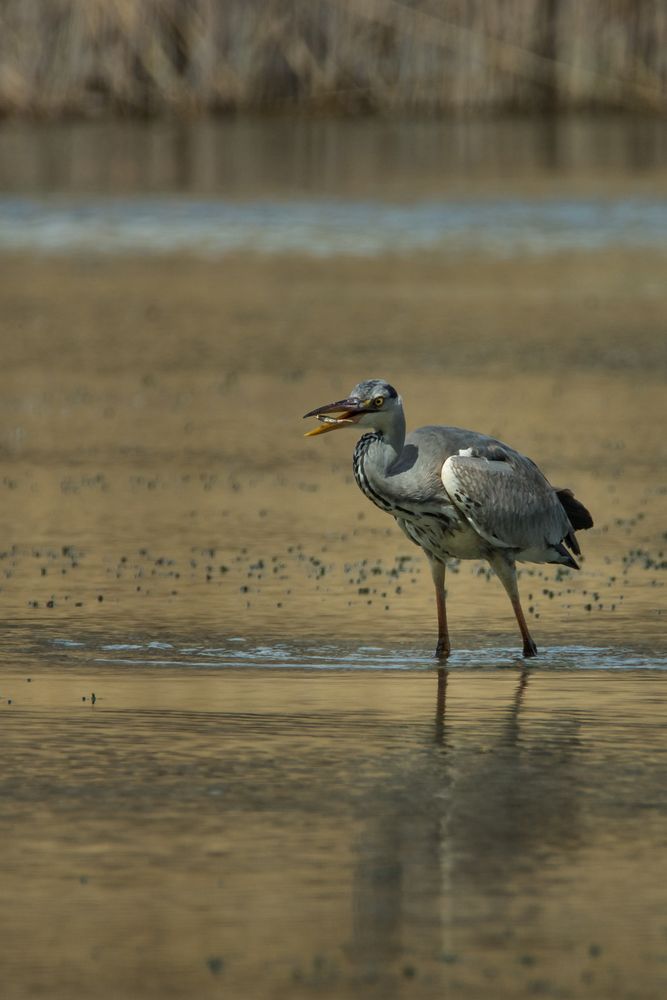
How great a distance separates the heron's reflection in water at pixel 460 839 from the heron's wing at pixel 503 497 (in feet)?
3.64

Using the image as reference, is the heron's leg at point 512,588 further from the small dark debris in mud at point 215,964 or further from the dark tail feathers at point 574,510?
the small dark debris in mud at point 215,964

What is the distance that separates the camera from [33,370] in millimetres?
16500

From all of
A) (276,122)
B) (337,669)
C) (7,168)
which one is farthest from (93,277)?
(276,122)

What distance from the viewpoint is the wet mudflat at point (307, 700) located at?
5.67 m

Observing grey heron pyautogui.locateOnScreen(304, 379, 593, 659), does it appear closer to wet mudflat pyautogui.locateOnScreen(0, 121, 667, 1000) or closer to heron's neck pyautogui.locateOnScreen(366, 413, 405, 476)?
heron's neck pyautogui.locateOnScreen(366, 413, 405, 476)

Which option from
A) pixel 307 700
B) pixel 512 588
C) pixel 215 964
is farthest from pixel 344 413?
pixel 215 964

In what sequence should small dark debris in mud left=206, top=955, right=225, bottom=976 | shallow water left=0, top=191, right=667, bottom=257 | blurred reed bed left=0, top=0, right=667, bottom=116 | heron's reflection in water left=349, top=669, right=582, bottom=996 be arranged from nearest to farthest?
1. small dark debris in mud left=206, top=955, right=225, bottom=976
2. heron's reflection in water left=349, top=669, right=582, bottom=996
3. shallow water left=0, top=191, right=667, bottom=257
4. blurred reed bed left=0, top=0, right=667, bottom=116

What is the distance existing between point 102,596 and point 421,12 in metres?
26.6

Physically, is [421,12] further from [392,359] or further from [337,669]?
[337,669]

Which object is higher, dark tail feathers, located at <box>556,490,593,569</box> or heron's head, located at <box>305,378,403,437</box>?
heron's head, located at <box>305,378,403,437</box>

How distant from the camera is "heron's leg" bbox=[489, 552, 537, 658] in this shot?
8836 mm

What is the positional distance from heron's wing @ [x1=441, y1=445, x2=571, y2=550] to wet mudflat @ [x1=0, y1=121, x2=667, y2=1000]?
0.37m

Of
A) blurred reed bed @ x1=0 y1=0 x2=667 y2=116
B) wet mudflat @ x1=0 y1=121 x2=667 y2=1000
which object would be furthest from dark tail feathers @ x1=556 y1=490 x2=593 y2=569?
blurred reed bed @ x1=0 y1=0 x2=667 y2=116

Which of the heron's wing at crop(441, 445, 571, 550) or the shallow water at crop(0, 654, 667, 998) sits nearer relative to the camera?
the shallow water at crop(0, 654, 667, 998)
